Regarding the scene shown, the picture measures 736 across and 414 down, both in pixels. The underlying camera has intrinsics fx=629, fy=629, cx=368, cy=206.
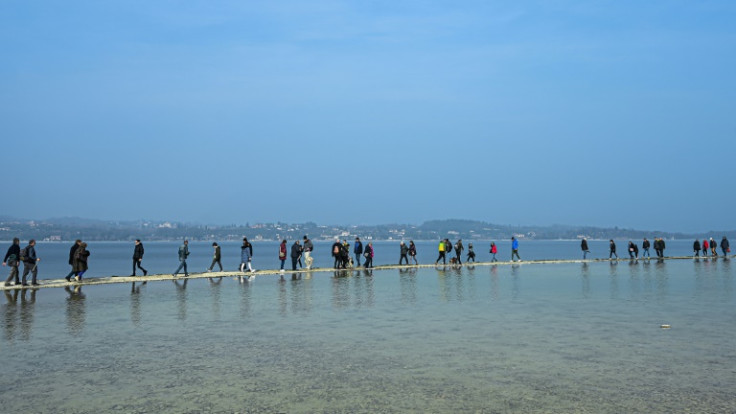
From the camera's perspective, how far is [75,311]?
17188mm

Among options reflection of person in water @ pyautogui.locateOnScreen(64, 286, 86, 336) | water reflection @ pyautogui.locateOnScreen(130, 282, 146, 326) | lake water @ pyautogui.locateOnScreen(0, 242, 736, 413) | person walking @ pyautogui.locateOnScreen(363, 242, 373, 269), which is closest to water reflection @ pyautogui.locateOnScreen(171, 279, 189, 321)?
lake water @ pyautogui.locateOnScreen(0, 242, 736, 413)

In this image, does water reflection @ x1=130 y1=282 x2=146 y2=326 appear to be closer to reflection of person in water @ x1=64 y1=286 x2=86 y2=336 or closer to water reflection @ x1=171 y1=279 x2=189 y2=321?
water reflection @ x1=171 y1=279 x2=189 y2=321

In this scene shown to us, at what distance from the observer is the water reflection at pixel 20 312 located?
1330 centimetres

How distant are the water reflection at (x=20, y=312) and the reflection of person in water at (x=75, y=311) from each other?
2.72ft

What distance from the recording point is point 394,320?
1534 cm

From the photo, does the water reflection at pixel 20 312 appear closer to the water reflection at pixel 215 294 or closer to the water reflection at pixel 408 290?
the water reflection at pixel 215 294

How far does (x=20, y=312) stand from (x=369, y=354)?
11.1m

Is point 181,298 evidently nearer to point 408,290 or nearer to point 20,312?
point 20,312

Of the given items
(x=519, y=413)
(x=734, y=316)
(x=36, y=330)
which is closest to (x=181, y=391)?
(x=519, y=413)

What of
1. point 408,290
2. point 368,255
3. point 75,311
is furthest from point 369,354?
point 368,255

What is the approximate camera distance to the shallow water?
7.90 metres

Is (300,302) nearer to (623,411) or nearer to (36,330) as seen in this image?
(36,330)

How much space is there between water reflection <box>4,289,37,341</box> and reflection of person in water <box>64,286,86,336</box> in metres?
0.83

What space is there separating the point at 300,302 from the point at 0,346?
919cm
